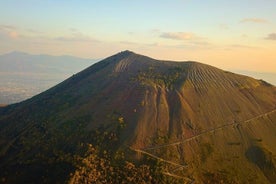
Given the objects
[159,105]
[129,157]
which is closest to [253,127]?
[159,105]

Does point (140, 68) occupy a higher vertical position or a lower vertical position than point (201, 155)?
higher

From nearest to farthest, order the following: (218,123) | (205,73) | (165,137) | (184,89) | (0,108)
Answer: (165,137) → (218,123) → (184,89) → (205,73) → (0,108)

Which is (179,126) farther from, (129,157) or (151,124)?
(129,157)

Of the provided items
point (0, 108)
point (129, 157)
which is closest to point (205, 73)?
point (129, 157)

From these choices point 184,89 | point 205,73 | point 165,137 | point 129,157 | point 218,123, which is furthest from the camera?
point 205,73

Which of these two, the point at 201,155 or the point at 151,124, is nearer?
the point at 201,155

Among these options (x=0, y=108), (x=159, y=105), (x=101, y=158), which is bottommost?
(x=0, y=108)
